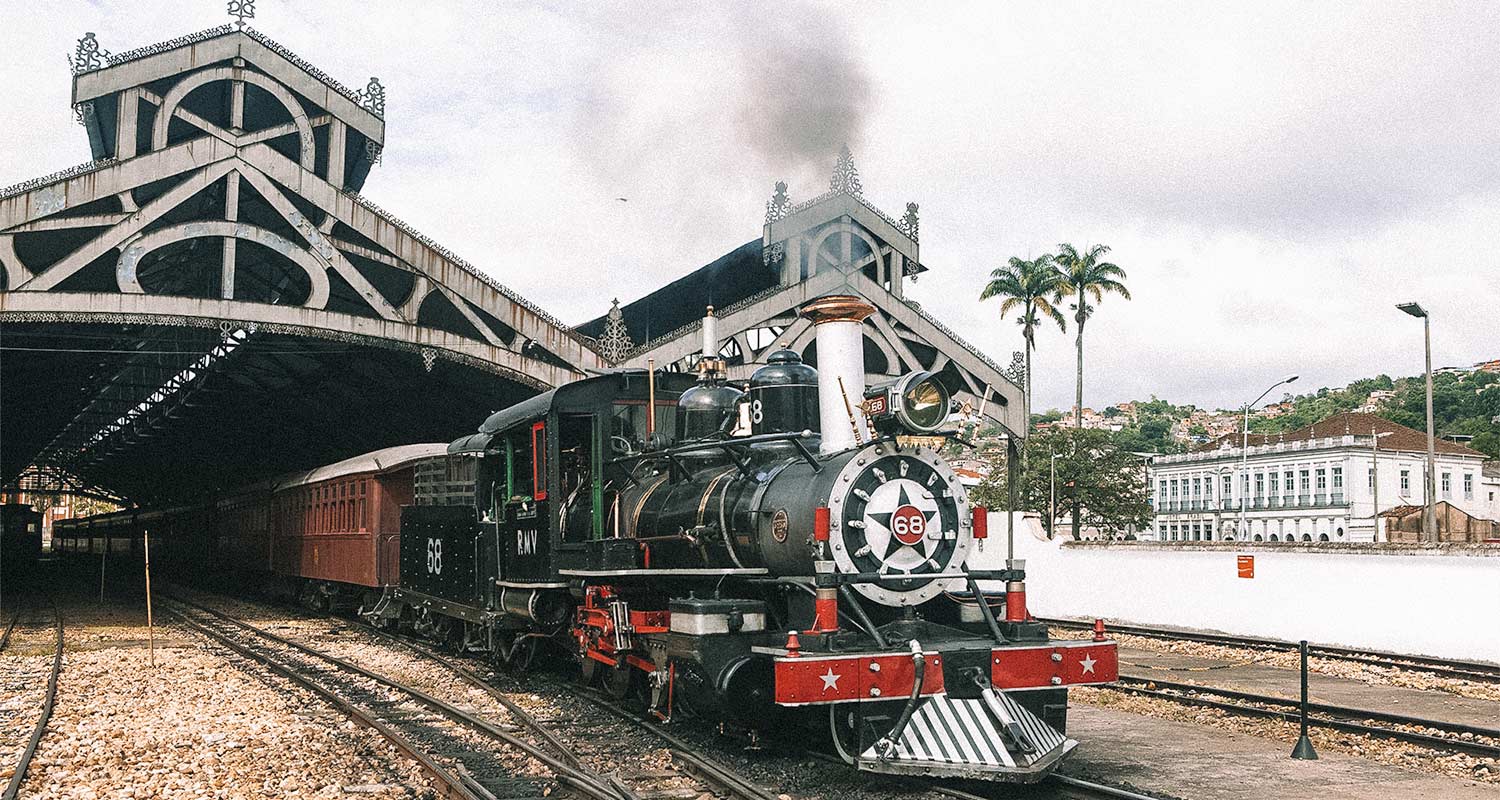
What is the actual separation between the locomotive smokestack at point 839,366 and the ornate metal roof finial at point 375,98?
18.5 metres

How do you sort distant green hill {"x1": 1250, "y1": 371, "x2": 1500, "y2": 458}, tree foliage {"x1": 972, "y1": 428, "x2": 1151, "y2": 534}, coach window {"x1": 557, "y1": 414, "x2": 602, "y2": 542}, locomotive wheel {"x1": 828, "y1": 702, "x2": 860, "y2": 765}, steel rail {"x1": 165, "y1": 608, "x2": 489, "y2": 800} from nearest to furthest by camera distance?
locomotive wheel {"x1": 828, "y1": 702, "x2": 860, "y2": 765}
steel rail {"x1": 165, "y1": 608, "x2": 489, "y2": 800}
coach window {"x1": 557, "y1": 414, "x2": 602, "y2": 542}
tree foliage {"x1": 972, "y1": 428, "x2": 1151, "y2": 534}
distant green hill {"x1": 1250, "y1": 371, "x2": 1500, "y2": 458}

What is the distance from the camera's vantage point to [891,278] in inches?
1096

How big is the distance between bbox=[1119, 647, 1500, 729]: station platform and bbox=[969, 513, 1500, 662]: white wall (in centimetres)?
286

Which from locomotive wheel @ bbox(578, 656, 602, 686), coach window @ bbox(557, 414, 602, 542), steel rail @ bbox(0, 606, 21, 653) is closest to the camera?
coach window @ bbox(557, 414, 602, 542)

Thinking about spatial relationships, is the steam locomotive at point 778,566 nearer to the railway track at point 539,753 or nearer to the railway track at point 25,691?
the railway track at point 539,753

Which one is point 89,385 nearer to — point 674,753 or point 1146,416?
point 674,753

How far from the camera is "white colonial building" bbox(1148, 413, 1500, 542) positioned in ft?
204

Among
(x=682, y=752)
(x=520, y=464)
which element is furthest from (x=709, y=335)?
(x=682, y=752)

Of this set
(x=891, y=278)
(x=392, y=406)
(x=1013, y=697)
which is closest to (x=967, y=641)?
(x=1013, y=697)

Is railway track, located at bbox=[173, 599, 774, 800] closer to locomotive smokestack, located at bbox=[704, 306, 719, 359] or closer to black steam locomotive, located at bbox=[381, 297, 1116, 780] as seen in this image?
black steam locomotive, located at bbox=[381, 297, 1116, 780]

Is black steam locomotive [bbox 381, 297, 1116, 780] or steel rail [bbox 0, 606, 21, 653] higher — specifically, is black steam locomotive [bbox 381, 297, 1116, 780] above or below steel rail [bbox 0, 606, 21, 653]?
above

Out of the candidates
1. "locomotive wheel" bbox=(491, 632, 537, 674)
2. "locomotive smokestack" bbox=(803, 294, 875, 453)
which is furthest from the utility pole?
"locomotive smokestack" bbox=(803, 294, 875, 453)

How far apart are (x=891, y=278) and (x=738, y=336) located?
451cm

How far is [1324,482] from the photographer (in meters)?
64.2
